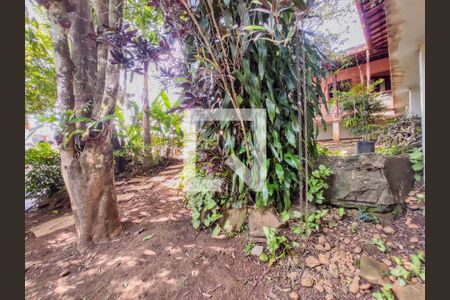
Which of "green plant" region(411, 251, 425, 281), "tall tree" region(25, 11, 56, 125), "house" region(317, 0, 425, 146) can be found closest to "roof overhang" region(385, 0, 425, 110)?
"house" region(317, 0, 425, 146)

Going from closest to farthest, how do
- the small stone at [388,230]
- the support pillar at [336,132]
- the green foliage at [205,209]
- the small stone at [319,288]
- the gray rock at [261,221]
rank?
the small stone at [319,288] → the small stone at [388,230] → the gray rock at [261,221] → the green foliage at [205,209] → the support pillar at [336,132]

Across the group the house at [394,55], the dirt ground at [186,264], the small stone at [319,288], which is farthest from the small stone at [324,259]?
the house at [394,55]

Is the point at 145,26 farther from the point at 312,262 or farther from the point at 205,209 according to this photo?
the point at 312,262

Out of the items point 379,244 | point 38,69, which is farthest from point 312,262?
point 38,69

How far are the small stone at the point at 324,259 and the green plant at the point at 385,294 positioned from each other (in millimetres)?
237

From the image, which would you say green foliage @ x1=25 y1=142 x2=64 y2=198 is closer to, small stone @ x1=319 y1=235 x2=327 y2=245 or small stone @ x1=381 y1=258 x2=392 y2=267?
small stone @ x1=319 y1=235 x2=327 y2=245

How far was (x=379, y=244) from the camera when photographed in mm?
1063

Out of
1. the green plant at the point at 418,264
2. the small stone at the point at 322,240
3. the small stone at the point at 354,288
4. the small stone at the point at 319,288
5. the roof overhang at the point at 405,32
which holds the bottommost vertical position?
the small stone at the point at 319,288

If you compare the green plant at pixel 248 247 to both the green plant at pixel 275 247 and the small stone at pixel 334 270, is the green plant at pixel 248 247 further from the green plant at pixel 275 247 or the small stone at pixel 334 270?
the small stone at pixel 334 270

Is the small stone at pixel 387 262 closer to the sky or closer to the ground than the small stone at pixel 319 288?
closer to the sky

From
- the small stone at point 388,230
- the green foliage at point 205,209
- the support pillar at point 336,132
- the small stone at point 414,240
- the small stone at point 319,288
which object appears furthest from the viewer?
the support pillar at point 336,132

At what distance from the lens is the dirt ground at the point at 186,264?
1.00m

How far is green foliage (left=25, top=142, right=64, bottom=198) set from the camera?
1.05m

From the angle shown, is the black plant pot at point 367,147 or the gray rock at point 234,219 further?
the black plant pot at point 367,147
